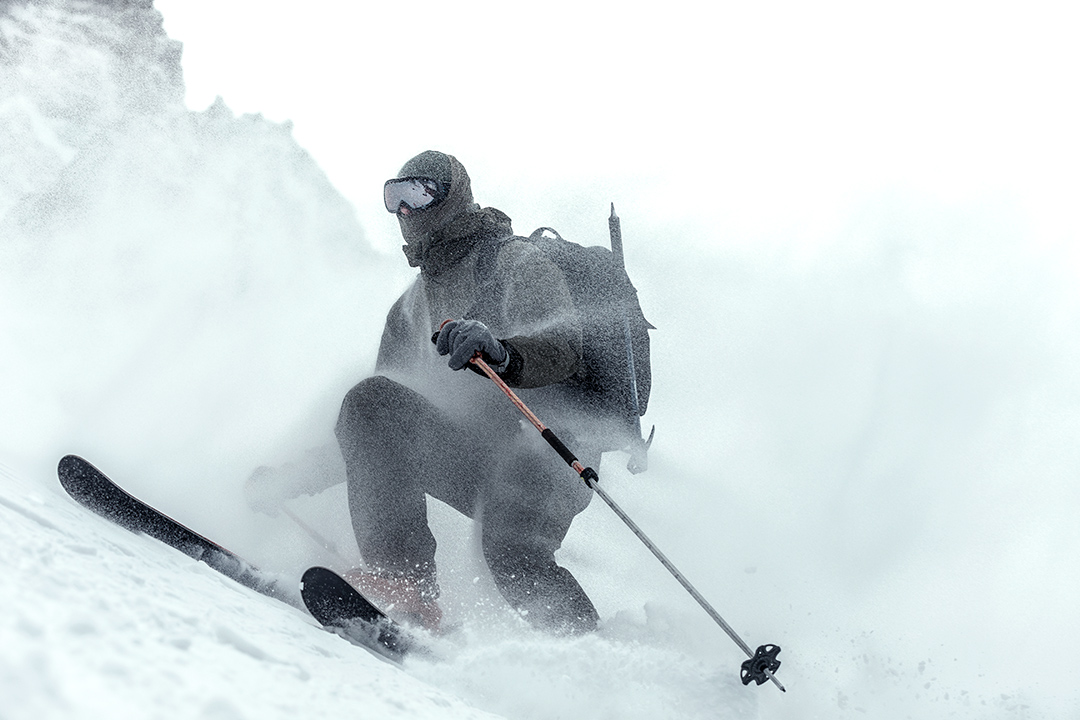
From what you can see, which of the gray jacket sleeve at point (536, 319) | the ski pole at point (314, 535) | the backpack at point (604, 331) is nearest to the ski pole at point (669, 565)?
the gray jacket sleeve at point (536, 319)

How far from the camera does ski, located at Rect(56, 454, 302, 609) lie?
2.32 meters

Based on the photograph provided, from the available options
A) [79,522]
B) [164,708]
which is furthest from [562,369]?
[164,708]

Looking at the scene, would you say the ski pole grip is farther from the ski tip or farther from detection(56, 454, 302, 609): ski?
the ski tip

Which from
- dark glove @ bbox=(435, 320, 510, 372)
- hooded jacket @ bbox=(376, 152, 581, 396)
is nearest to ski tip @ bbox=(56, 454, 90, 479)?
dark glove @ bbox=(435, 320, 510, 372)

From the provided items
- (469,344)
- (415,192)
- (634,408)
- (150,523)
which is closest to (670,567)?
(634,408)

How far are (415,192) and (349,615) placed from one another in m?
1.75

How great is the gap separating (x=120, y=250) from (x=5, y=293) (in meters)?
0.71

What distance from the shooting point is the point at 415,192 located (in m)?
3.14

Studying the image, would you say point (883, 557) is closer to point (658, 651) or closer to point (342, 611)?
point (658, 651)

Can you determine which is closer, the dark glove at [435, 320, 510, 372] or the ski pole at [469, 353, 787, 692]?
the ski pole at [469, 353, 787, 692]

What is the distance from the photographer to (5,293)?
4566 mm

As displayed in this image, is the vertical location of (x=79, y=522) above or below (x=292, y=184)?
below

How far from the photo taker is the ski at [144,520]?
232cm

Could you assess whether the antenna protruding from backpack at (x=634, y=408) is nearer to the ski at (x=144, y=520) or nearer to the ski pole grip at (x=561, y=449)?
the ski pole grip at (x=561, y=449)
